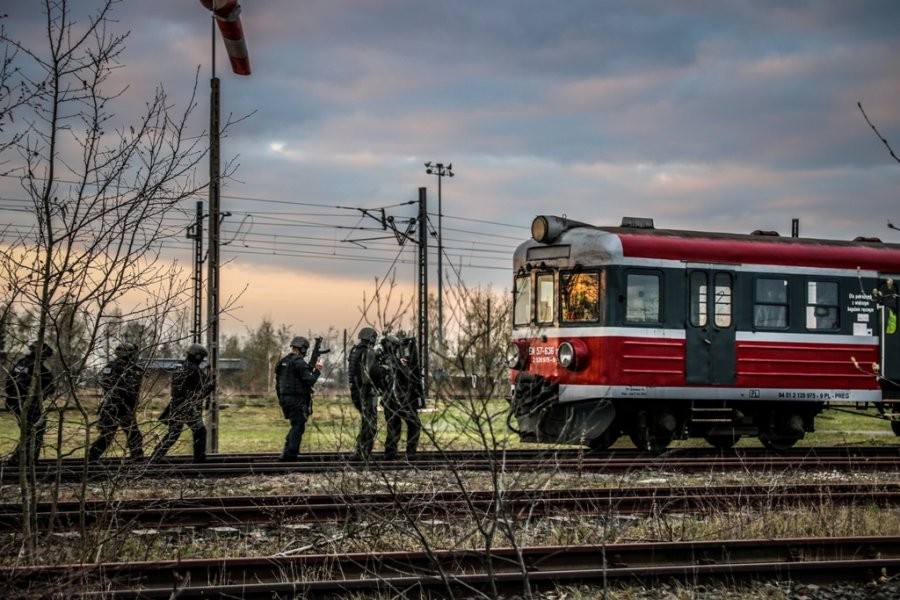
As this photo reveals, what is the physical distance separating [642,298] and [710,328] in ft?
4.02

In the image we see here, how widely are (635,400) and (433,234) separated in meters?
16.5

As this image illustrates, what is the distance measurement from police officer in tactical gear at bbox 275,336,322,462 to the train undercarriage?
305 cm

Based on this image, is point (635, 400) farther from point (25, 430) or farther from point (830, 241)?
point (25, 430)

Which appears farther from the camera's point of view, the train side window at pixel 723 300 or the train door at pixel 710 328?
the train side window at pixel 723 300

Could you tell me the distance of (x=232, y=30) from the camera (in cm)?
671

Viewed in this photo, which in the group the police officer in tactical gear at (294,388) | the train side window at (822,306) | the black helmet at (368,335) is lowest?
the police officer in tactical gear at (294,388)

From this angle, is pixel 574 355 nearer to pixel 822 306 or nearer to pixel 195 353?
pixel 822 306

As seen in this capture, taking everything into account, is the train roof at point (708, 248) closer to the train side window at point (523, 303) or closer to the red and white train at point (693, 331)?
the red and white train at point (693, 331)

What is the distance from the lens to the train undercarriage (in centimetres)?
1495

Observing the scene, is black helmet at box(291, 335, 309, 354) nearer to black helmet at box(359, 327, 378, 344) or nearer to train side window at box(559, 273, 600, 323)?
black helmet at box(359, 327, 378, 344)

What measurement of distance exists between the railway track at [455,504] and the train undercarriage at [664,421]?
3971 millimetres

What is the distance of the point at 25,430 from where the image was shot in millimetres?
6867

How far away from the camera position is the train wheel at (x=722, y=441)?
16200mm

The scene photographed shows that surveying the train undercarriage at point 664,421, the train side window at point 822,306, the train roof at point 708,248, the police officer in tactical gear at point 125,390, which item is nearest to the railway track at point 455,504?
the police officer in tactical gear at point 125,390
